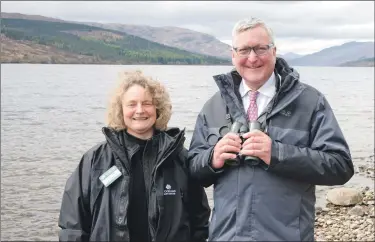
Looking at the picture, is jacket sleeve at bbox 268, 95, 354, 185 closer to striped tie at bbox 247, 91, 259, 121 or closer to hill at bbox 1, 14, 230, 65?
striped tie at bbox 247, 91, 259, 121

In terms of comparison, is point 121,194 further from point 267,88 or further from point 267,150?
point 267,88

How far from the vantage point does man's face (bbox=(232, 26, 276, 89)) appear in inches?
163

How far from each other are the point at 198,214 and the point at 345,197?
14255mm

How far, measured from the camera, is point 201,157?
14.1ft

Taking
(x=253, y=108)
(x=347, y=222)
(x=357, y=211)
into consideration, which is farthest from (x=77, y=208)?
(x=357, y=211)

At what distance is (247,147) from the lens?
3918 millimetres

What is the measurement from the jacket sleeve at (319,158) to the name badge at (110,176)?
1.34 metres

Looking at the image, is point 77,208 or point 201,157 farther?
point 77,208

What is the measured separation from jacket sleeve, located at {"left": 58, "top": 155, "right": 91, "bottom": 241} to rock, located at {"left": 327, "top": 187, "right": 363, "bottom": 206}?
1478 cm

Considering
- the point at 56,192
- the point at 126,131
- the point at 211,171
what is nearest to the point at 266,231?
the point at 211,171

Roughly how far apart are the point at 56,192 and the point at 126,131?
47.0 ft

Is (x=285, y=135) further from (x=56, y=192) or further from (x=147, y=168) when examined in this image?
(x=56, y=192)

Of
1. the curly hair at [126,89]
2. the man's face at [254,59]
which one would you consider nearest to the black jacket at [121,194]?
the curly hair at [126,89]

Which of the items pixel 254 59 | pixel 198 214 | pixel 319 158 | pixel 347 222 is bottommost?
pixel 347 222
